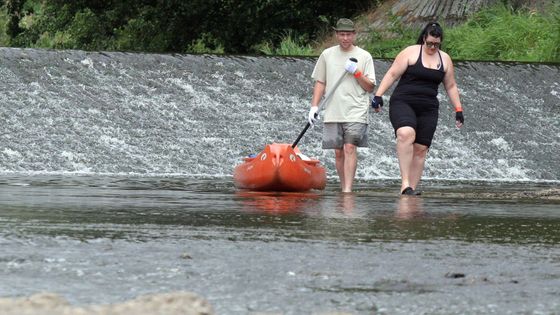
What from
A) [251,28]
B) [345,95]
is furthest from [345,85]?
[251,28]

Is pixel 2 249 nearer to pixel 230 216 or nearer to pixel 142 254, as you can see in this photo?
pixel 142 254

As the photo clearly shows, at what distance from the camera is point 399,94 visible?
39.2 ft

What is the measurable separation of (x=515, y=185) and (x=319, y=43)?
15084 millimetres

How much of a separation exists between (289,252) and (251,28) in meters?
25.2

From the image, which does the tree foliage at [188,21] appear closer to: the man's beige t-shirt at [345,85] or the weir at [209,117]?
the weir at [209,117]

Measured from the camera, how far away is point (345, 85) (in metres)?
12.1

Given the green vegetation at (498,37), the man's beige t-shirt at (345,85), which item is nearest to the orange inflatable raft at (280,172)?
the man's beige t-shirt at (345,85)

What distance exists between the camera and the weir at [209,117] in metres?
17.6

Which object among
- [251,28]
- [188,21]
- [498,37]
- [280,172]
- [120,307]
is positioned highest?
[188,21]

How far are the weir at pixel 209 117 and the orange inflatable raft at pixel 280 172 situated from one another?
13.9 ft

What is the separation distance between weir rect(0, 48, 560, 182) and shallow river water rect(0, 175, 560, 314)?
6.58 metres

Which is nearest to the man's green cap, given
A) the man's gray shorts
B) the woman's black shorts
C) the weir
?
the woman's black shorts

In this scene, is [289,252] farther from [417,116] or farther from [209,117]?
[209,117]

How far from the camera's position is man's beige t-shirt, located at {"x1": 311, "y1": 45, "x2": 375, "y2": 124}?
12.1 meters
